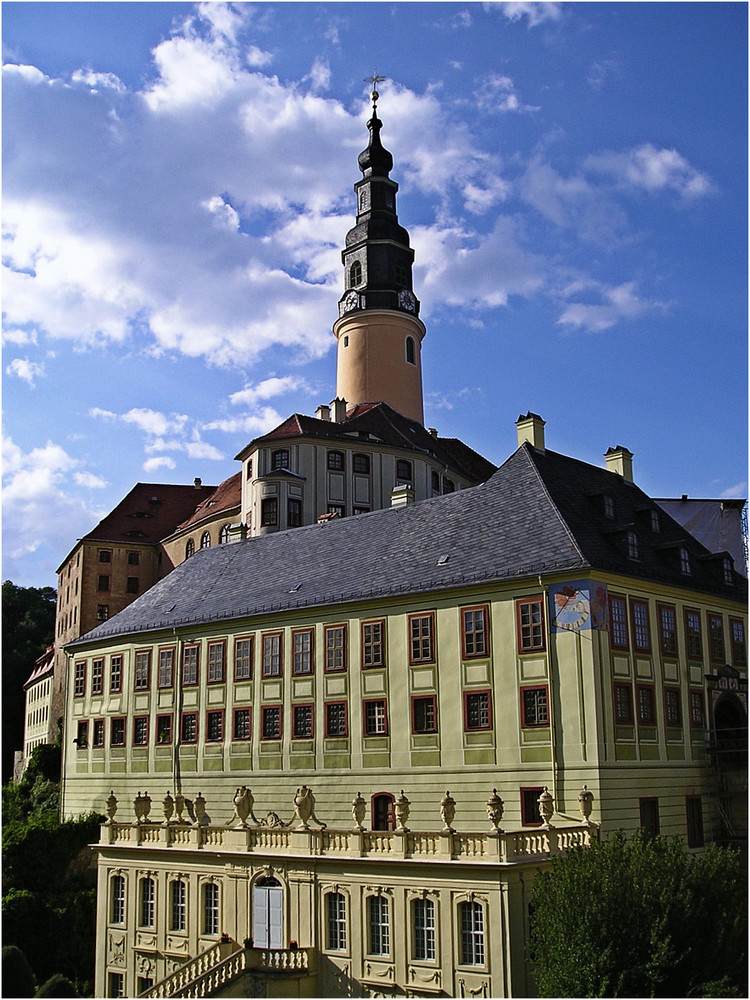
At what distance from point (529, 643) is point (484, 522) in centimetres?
654

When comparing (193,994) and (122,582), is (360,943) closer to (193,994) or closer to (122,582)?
(193,994)

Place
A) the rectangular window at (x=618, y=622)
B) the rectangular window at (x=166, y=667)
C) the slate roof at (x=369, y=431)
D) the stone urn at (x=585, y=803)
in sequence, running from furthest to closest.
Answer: the slate roof at (x=369, y=431)
the rectangular window at (x=166, y=667)
the rectangular window at (x=618, y=622)
the stone urn at (x=585, y=803)

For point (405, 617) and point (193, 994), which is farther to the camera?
point (405, 617)

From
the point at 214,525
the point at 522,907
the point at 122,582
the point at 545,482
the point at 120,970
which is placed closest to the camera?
the point at 522,907

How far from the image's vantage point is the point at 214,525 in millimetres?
68500

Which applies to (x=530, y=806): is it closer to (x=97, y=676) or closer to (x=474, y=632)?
(x=474, y=632)

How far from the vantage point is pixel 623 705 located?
3572 cm

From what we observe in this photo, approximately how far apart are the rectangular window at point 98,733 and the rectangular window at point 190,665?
19.3ft

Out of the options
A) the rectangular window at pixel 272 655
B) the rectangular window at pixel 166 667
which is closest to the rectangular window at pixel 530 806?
the rectangular window at pixel 272 655

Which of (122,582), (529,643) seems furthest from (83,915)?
(122,582)

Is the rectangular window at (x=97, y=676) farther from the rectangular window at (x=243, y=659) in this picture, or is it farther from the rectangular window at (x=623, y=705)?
the rectangular window at (x=623, y=705)

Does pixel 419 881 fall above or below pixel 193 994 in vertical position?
above

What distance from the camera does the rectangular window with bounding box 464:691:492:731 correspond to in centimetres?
3666

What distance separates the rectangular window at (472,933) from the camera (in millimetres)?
29562
